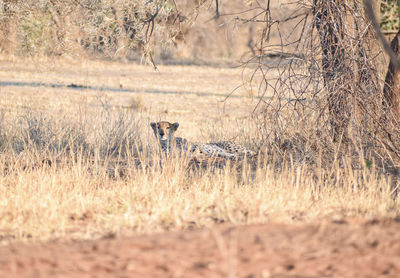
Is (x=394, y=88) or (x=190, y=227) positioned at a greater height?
(x=394, y=88)

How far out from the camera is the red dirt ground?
253 cm

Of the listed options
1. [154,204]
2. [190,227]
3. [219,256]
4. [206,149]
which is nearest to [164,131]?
[206,149]

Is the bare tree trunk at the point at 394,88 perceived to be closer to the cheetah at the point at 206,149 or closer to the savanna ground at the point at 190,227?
the cheetah at the point at 206,149

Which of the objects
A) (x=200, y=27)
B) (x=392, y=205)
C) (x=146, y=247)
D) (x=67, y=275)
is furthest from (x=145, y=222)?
(x=200, y=27)

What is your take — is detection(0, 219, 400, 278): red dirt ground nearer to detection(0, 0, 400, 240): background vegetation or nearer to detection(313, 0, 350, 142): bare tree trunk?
detection(0, 0, 400, 240): background vegetation

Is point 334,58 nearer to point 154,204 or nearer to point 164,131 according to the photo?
point 164,131

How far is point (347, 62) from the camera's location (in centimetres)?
599

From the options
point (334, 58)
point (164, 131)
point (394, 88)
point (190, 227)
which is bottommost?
point (190, 227)

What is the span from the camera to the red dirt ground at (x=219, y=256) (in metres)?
2.53

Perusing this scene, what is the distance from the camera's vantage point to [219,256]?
261 centimetres

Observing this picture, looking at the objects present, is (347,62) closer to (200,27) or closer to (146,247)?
(146,247)

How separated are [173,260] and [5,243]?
111 centimetres

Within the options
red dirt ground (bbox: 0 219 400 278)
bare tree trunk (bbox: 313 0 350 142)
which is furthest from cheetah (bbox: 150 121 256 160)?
red dirt ground (bbox: 0 219 400 278)

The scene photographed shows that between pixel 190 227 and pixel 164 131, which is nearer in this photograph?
pixel 190 227
